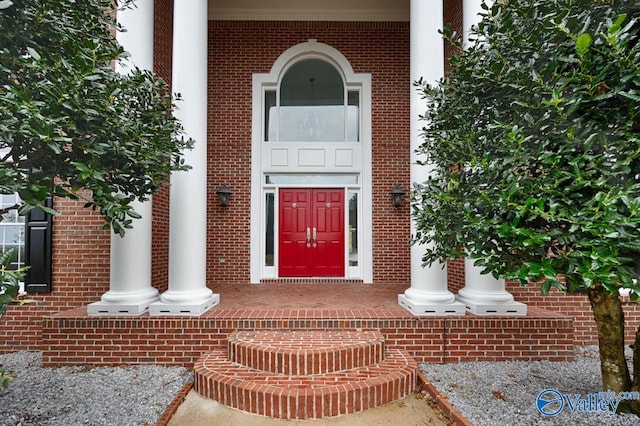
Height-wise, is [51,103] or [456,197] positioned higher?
[51,103]

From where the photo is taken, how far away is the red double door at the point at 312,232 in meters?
6.49

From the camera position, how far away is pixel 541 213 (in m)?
1.92

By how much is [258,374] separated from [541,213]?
2711 millimetres

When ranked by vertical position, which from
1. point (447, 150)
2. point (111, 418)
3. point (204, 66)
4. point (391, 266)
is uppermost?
point (204, 66)

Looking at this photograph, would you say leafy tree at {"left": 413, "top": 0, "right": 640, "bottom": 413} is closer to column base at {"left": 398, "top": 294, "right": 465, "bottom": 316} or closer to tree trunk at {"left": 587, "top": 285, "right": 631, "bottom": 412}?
tree trunk at {"left": 587, "top": 285, "right": 631, "bottom": 412}

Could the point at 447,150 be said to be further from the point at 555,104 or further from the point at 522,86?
the point at 555,104

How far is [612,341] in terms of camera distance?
9.01 ft

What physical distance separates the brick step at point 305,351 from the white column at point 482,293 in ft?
4.12

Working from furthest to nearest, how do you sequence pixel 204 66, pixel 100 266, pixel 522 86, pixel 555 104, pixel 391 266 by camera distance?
pixel 391 266 → pixel 100 266 → pixel 204 66 → pixel 522 86 → pixel 555 104

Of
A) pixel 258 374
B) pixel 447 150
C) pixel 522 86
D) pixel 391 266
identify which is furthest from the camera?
pixel 391 266

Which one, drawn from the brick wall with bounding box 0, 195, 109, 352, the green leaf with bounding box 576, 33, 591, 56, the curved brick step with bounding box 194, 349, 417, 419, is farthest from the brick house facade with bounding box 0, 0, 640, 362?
the green leaf with bounding box 576, 33, 591, 56

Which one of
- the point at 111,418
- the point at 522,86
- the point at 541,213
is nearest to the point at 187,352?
the point at 111,418

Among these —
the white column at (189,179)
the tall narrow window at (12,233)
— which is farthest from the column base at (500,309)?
the tall narrow window at (12,233)

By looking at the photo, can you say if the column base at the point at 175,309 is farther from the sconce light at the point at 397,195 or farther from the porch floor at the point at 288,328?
the sconce light at the point at 397,195
